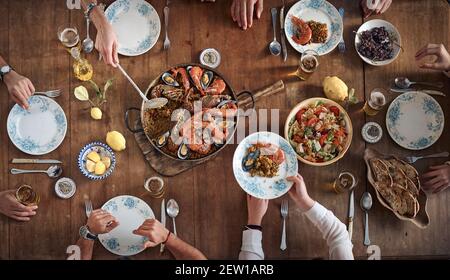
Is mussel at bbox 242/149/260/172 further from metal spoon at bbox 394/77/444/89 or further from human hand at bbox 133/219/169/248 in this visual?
metal spoon at bbox 394/77/444/89

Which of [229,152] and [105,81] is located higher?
[105,81]

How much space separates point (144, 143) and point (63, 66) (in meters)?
0.63

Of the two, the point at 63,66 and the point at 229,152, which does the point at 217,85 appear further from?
the point at 63,66

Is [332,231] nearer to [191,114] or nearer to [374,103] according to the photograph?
[374,103]

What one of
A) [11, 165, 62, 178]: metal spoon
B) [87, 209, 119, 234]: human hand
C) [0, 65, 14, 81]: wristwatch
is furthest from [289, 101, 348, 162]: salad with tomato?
[0, 65, 14, 81]: wristwatch

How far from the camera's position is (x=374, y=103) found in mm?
2738

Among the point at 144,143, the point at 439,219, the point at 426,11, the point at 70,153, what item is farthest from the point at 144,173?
the point at 426,11

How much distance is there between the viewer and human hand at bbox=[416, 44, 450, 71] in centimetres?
274

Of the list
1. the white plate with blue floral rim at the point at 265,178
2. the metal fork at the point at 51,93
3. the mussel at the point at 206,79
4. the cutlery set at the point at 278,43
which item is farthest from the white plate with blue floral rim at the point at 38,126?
the cutlery set at the point at 278,43

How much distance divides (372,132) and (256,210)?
0.78 metres

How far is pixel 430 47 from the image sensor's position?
9.02ft

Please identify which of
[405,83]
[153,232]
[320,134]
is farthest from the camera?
[405,83]

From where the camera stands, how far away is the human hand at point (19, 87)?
269 cm

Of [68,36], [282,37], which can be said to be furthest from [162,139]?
[282,37]
